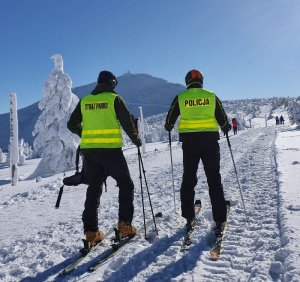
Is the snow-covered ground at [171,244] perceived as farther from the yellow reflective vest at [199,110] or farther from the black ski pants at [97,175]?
the yellow reflective vest at [199,110]

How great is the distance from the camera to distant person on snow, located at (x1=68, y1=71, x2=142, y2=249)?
5242 mm

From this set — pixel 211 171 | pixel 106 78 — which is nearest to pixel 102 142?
pixel 106 78

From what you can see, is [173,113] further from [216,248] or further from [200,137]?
[216,248]

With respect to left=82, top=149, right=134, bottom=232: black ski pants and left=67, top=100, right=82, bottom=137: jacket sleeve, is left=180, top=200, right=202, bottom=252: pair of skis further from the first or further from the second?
left=67, top=100, right=82, bottom=137: jacket sleeve

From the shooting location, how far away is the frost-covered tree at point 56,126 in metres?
33.0

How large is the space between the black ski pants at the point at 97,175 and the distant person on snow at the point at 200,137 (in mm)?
992

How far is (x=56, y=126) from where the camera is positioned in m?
33.8

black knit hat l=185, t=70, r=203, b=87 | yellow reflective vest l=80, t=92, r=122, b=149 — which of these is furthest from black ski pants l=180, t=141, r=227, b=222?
yellow reflective vest l=80, t=92, r=122, b=149

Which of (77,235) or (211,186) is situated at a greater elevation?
(211,186)

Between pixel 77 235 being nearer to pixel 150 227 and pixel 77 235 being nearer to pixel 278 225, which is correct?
pixel 150 227

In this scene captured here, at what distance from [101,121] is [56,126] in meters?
29.6

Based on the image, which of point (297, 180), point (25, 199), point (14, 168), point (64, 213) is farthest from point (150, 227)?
point (14, 168)

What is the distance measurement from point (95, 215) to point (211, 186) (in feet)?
5.82

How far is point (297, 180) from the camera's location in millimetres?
9266
